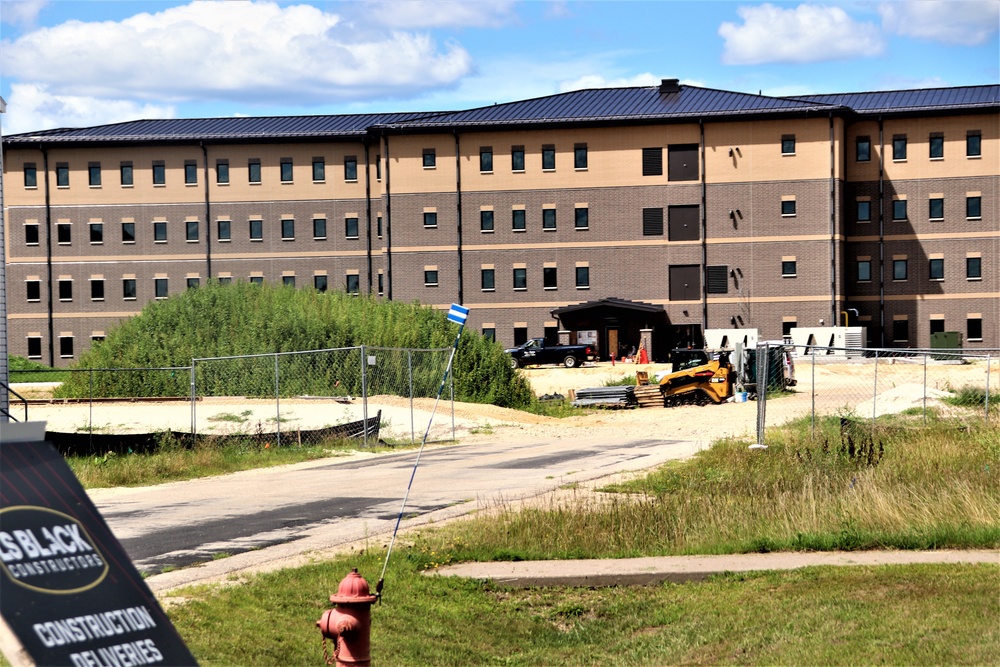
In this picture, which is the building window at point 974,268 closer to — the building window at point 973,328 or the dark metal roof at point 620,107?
the building window at point 973,328

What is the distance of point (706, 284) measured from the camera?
66500 millimetres

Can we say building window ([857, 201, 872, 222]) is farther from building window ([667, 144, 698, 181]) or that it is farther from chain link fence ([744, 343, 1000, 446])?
chain link fence ([744, 343, 1000, 446])

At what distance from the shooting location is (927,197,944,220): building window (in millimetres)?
67875

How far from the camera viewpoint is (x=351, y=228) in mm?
72500

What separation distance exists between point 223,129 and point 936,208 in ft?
144

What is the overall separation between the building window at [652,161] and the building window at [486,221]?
9193mm

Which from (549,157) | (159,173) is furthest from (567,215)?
(159,173)

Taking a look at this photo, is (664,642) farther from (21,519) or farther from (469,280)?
(469,280)

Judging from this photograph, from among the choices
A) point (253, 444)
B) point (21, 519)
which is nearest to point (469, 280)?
point (253, 444)

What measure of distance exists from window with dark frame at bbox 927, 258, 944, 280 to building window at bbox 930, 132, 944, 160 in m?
5.96

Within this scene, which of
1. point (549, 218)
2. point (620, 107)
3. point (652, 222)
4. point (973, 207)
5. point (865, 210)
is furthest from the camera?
point (620, 107)

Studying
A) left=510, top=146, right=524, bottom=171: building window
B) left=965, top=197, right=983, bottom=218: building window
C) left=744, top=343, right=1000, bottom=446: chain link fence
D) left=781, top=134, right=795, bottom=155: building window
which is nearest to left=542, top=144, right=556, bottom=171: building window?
left=510, top=146, right=524, bottom=171: building window

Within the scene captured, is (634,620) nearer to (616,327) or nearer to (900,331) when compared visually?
(616,327)

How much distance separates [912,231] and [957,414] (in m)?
43.8
